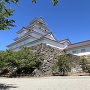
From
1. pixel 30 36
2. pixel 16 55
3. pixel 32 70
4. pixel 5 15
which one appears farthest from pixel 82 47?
pixel 5 15

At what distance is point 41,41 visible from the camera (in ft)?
87.9

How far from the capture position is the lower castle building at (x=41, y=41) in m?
28.6

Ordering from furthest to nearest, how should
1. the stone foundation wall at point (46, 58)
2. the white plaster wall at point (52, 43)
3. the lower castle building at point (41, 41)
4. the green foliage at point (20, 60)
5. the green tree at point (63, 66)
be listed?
the lower castle building at point (41, 41) → the white plaster wall at point (52, 43) → the stone foundation wall at point (46, 58) → the green foliage at point (20, 60) → the green tree at point (63, 66)

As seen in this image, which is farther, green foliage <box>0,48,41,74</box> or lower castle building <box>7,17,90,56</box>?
lower castle building <box>7,17,90,56</box>

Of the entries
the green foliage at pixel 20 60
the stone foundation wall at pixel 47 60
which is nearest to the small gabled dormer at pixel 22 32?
the stone foundation wall at pixel 47 60

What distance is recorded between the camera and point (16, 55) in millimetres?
19453

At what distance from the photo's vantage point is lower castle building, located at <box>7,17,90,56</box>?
2857 cm

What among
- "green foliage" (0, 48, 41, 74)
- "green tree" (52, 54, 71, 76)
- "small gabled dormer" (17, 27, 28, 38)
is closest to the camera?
"green tree" (52, 54, 71, 76)

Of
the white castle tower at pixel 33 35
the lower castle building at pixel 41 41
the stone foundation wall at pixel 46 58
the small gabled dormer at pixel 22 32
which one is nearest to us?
the stone foundation wall at pixel 46 58

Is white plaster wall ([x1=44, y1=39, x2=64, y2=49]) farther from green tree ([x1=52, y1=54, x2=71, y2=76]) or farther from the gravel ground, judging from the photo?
the gravel ground

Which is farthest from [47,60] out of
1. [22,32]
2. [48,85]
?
[22,32]

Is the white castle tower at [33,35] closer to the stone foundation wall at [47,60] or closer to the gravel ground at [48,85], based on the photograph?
the stone foundation wall at [47,60]

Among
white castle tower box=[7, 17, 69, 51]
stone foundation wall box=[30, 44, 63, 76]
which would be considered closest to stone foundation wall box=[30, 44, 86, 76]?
stone foundation wall box=[30, 44, 63, 76]

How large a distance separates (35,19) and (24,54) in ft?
64.7
